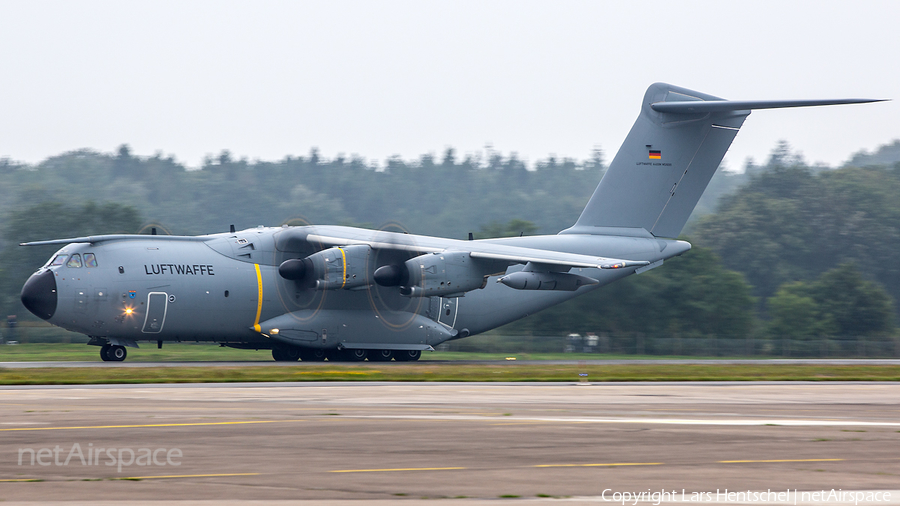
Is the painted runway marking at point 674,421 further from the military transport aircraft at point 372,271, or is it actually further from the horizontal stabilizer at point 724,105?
the horizontal stabilizer at point 724,105

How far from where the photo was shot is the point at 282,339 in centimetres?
2842

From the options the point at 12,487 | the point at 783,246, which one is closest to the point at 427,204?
the point at 783,246

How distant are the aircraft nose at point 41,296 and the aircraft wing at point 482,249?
284 inches

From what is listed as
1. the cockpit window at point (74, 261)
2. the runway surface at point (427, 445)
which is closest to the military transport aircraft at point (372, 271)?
the cockpit window at point (74, 261)

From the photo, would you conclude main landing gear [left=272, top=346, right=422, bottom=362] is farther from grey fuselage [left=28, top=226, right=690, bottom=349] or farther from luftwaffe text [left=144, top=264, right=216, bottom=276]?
luftwaffe text [left=144, top=264, right=216, bottom=276]

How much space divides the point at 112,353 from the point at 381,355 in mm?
8121

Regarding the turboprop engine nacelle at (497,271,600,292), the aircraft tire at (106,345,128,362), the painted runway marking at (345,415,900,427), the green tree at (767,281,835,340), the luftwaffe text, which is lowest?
the green tree at (767,281,835,340)

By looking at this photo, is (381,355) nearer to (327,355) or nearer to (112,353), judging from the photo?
(327,355)

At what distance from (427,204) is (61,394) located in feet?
319

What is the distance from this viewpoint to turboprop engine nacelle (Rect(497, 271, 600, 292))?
88.4 feet

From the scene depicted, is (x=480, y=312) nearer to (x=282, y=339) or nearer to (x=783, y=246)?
(x=282, y=339)

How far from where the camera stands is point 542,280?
27172 mm

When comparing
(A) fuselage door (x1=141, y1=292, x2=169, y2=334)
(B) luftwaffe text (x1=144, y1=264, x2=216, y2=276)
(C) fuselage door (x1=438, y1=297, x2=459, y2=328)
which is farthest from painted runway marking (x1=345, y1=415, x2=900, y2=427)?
(C) fuselage door (x1=438, y1=297, x2=459, y2=328)

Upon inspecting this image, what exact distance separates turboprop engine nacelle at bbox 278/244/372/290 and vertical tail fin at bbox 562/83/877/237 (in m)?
7.93
